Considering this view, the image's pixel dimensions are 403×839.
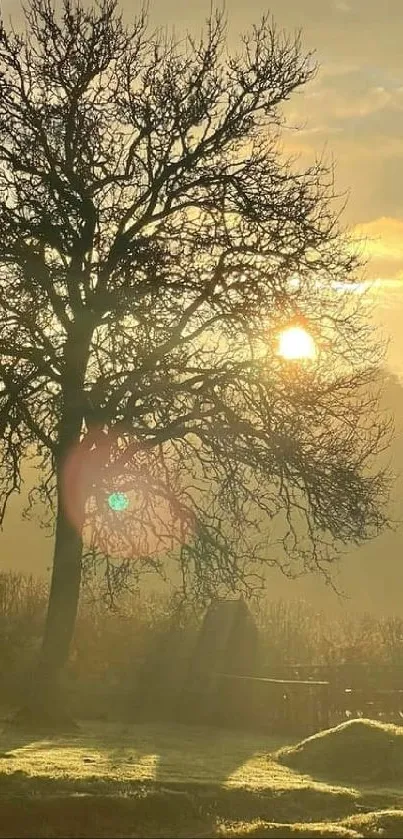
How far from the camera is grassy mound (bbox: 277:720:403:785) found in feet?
54.0

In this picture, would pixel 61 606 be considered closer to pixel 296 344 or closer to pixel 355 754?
pixel 355 754

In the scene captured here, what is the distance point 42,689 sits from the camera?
2041cm

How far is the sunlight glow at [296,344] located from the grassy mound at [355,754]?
270 inches

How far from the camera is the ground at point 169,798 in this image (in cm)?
1058

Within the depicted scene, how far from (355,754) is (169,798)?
623cm

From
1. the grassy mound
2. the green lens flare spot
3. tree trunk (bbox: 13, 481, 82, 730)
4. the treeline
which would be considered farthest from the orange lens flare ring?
the grassy mound

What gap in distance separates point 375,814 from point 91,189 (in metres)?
12.6

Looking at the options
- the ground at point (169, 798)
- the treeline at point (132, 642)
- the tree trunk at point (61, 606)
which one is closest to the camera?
the ground at point (169, 798)

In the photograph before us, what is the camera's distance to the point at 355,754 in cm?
1709

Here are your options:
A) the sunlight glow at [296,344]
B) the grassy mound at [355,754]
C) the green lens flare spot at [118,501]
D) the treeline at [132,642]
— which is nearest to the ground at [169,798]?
the grassy mound at [355,754]

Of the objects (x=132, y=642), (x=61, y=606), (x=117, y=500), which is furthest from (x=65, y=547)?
(x=132, y=642)

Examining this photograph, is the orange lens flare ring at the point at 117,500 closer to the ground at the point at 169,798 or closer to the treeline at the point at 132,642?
the treeline at the point at 132,642

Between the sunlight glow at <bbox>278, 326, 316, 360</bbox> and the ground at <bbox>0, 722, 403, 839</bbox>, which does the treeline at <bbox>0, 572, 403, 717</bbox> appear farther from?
the ground at <bbox>0, 722, 403, 839</bbox>

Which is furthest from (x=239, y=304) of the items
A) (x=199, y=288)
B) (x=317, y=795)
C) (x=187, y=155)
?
(x=317, y=795)
